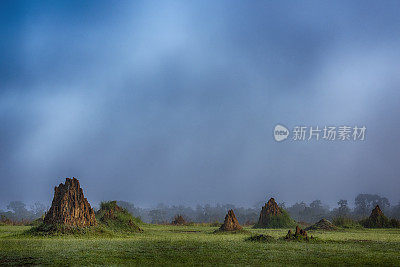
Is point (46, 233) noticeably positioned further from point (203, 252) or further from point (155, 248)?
point (203, 252)

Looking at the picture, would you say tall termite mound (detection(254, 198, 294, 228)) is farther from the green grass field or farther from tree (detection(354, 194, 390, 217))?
tree (detection(354, 194, 390, 217))

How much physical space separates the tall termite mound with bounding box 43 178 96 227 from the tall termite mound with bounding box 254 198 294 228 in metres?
19.6

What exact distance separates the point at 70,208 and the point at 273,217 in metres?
21.6

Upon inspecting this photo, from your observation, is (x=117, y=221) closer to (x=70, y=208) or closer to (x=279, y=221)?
(x=70, y=208)

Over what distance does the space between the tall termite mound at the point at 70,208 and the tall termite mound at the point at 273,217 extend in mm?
19648

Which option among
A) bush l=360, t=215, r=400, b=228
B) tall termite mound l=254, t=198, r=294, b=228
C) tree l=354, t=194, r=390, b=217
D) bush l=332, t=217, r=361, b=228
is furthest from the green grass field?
tree l=354, t=194, r=390, b=217

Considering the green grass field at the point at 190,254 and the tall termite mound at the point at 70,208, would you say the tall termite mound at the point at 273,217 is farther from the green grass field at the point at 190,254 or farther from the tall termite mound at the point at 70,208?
the tall termite mound at the point at 70,208

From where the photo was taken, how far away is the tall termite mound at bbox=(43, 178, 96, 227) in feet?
70.5

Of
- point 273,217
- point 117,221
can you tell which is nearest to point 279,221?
point 273,217

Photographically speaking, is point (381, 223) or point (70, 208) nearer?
point (70, 208)

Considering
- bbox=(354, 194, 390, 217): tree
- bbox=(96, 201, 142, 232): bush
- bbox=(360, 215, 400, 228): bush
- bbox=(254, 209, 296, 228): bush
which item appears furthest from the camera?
bbox=(354, 194, 390, 217): tree

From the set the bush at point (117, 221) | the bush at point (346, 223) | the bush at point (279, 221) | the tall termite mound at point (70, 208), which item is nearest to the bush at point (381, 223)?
the bush at point (346, 223)

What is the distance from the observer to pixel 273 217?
37062 mm

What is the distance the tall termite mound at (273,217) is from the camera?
3672 cm
